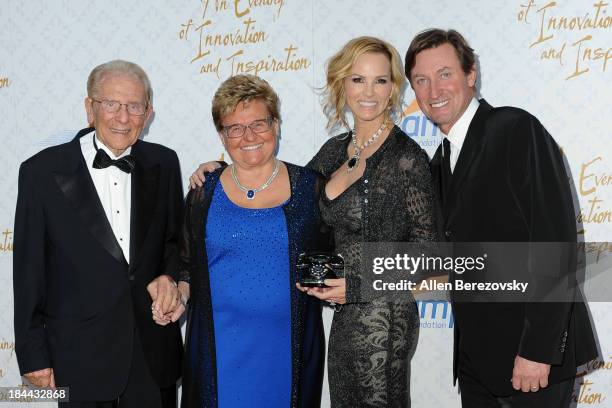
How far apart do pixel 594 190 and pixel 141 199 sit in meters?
2.58

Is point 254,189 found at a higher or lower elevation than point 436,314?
higher

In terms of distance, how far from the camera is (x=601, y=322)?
345 centimetres

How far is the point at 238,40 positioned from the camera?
3.63m

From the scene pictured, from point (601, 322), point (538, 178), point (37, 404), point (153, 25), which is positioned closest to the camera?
point (538, 178)

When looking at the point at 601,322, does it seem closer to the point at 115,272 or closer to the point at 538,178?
the point at 538,178

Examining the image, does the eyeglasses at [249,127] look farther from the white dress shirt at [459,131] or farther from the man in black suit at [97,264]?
the white dress shirt at [459,131]

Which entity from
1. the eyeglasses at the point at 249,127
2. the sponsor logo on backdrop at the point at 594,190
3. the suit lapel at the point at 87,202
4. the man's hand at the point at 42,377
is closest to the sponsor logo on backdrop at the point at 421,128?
the sponsor logo on backdrop at the point at 594,190

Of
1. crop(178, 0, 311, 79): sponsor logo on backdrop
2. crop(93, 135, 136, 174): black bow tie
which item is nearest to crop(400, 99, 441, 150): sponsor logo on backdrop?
crop(178, 0, 311, 79): sponsor logo on backdrop

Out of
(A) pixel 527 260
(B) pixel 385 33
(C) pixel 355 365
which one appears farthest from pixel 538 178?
(B) pixel 385 33

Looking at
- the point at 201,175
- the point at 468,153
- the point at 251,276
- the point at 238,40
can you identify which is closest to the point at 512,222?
the point at 468,153

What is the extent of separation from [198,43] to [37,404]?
2665 mm

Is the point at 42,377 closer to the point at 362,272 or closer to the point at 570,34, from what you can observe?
the point at 362,272

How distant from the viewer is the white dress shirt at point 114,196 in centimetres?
242

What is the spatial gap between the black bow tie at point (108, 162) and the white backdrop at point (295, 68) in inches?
51.9
